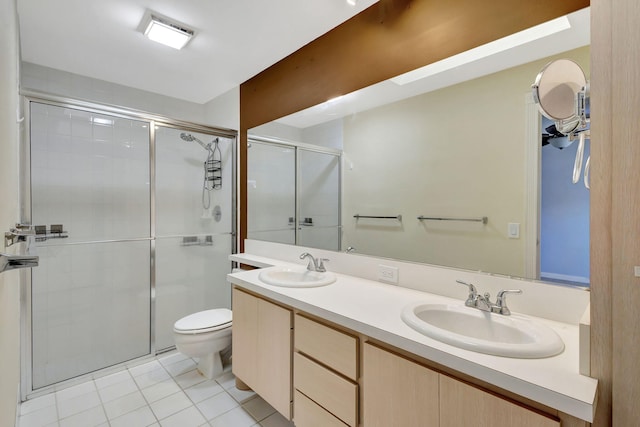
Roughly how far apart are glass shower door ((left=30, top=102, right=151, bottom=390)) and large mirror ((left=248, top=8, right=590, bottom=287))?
6.44ft

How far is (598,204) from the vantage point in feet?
2.70

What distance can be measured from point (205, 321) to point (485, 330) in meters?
1.91

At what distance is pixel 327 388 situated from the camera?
1339 millimetres

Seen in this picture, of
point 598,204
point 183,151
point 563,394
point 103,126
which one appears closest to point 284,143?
point 183,151

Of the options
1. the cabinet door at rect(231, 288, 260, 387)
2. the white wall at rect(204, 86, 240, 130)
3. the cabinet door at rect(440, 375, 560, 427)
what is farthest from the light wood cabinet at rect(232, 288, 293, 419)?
the white wall at rect(204, 86, 240, 130)

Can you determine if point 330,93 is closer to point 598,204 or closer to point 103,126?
point 598,204

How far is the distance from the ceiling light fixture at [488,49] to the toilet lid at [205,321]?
6.80 ft

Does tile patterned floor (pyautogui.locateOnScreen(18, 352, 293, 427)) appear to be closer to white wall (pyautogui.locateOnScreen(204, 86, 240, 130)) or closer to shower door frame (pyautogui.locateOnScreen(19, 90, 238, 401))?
shower door frame (pyautogui.locateOnScreen(19, 90, 238, 401))

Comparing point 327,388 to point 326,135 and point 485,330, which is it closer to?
point 485,330

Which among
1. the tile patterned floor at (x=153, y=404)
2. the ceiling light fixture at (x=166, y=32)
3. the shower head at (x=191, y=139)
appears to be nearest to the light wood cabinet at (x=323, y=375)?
the tile patterned floor at (x=153, y=404)

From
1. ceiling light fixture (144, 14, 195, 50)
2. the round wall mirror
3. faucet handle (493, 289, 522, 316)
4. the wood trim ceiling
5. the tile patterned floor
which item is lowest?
the tile patterned floor

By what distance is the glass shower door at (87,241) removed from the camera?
2252mm

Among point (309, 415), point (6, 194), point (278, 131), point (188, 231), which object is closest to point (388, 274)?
point (309, 415)

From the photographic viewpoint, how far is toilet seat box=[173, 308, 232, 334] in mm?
2115
